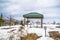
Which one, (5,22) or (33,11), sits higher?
(33,11)

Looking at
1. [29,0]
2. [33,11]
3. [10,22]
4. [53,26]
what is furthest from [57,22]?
[10,22]

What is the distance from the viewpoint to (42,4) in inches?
126

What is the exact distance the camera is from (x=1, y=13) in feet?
10.7

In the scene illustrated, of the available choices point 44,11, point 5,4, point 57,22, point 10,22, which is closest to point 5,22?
point 10,22

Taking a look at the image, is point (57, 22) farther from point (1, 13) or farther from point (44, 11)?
point (1, 13)

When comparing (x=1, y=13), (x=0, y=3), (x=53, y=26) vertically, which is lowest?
(x=53, y=26)

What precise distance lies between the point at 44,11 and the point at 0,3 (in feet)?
3.12

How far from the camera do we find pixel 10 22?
3283mm

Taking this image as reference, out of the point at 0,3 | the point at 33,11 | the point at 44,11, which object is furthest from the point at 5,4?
the point at 44,11

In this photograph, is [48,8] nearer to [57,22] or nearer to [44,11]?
[44,11]

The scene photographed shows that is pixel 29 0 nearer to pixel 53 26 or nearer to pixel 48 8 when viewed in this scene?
pixel 48 8

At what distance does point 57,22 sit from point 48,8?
0.35 meters

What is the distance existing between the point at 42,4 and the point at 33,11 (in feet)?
0.80

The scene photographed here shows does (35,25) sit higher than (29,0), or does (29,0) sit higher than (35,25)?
(29,0)
